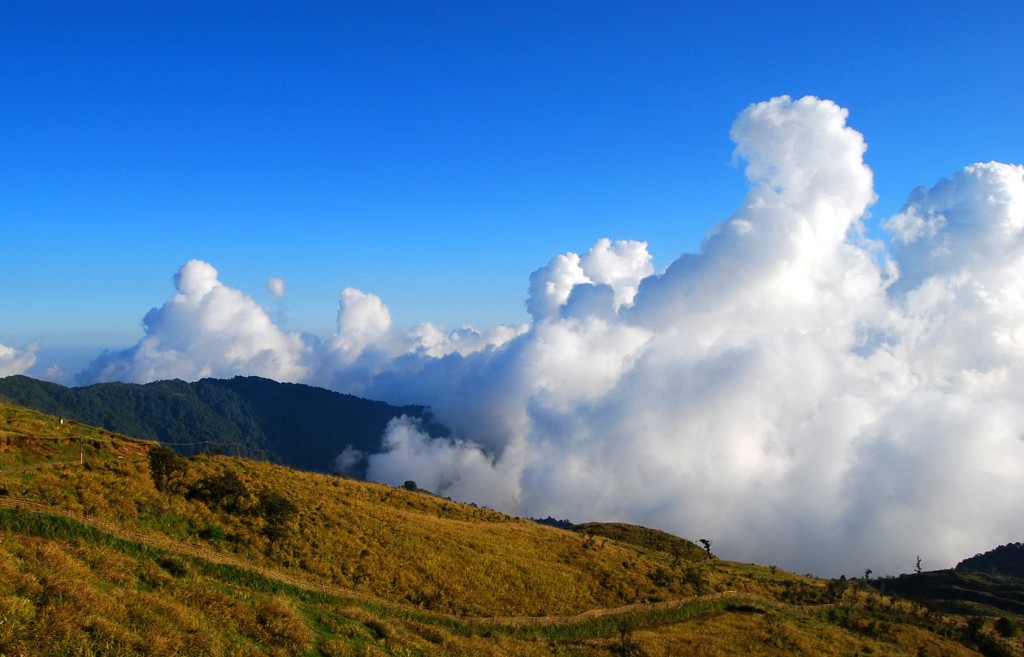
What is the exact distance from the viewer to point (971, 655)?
4741 cm

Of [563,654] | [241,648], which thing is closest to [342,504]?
[563,654]

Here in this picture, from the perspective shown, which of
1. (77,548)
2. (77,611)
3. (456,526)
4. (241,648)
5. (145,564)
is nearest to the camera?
(77,611)

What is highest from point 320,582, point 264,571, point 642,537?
point 642,537

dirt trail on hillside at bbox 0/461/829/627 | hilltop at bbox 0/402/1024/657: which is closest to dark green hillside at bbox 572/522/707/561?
hilltop at bbox 0/402/1024/657

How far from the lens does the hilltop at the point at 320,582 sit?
60.6ft

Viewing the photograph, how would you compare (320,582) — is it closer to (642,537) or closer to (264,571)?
(264,571)

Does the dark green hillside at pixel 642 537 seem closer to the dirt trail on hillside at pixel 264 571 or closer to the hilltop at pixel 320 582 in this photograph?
the hilltop at pixel 320 582

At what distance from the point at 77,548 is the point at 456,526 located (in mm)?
35301

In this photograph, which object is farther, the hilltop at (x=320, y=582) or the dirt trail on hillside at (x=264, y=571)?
the dirt trail on hillside at (x=264, y=571)

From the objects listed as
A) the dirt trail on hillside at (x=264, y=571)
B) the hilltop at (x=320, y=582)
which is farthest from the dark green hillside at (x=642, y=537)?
the dirt trail on hillside at (x=264, y=571)

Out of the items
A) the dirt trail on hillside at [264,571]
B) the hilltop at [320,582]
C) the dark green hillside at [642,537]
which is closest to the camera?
the hilltop at [320,582]

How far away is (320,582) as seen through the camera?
34656 millimetres

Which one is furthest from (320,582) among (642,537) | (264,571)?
(642,537)

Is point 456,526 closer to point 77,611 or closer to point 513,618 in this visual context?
point 513,618
